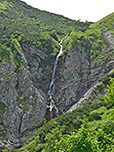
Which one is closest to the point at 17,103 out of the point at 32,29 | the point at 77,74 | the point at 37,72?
the point at 37,72

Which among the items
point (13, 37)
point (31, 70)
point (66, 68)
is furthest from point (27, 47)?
point (66, 68)

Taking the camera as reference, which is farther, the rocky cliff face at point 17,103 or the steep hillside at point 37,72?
the steep hillside at point 37,72

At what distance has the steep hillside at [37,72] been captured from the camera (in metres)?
40.1

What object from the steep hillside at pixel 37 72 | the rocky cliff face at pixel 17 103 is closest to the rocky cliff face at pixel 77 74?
the steep hillside at pixel 37 72

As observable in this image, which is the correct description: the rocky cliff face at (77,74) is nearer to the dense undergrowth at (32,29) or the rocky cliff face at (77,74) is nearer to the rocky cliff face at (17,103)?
the rocky cliff face at (17,103)

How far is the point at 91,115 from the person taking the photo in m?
27.7

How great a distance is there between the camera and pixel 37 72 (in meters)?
55.8

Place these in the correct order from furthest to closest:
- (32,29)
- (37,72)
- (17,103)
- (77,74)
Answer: (32,29)
(37,72)
(77,74)
(17,103)

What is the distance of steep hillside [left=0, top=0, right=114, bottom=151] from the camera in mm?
40125

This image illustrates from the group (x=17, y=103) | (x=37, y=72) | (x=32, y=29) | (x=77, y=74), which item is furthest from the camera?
(x=32, y=29)

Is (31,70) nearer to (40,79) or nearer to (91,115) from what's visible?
(40,79)

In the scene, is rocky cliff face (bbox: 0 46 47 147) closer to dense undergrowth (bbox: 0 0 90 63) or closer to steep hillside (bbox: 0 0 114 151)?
steep hillside (bbox: 0 0 114 151)

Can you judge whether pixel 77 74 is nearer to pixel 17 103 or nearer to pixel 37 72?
pixel 37 72

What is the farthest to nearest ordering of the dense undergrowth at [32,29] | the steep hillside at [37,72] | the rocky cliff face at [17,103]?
the dense undergrowth at [32,29] → the steep hillside at [37,72] → the rocky cliff face at [17,103]
